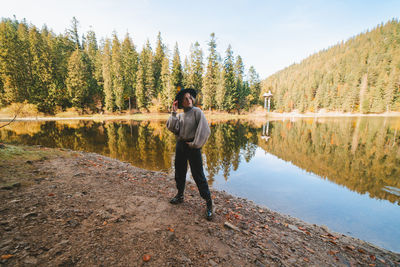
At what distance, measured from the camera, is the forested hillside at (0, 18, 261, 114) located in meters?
37.4

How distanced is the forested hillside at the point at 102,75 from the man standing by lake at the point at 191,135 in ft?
135

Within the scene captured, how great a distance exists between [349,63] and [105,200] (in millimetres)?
130984

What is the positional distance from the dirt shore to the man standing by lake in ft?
2.74

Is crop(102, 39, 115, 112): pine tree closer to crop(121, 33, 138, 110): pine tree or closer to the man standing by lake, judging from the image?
crop(121, 33, 138, 110): pine tree

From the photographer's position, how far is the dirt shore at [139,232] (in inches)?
90.7

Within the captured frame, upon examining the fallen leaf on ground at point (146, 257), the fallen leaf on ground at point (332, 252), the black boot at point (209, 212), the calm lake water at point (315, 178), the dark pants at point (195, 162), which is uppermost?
the dark pants at point (195, 162)

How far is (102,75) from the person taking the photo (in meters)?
47.2

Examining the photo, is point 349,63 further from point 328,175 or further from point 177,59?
point 328,175

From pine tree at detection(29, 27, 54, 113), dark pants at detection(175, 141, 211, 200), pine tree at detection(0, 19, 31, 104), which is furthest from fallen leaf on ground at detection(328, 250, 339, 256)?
pine tree at detection(0, 19, 31, 104)

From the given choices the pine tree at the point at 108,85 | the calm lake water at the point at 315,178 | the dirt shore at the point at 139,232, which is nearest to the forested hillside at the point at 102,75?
the pine tree at the point at 108,85

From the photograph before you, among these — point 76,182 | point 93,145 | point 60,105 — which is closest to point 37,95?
point 60,105

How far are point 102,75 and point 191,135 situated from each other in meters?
54.8

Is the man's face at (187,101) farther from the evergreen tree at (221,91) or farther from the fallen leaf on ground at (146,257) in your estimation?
the evergreen tree at (221,91)

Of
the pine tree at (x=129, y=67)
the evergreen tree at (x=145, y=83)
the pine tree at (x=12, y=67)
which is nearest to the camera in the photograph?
the pine tree at (x=12, y=67)
